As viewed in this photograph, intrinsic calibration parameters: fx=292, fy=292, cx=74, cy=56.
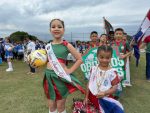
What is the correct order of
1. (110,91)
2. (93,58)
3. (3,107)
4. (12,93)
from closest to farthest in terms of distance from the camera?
(110,91) → (3,107) → (93,58) → (12,93)

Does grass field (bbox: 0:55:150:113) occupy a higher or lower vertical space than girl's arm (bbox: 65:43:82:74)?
lower

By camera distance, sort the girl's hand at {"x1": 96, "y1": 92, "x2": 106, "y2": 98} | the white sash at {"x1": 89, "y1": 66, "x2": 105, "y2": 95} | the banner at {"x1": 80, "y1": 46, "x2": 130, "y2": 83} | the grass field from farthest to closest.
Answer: the banner at {"x1": 80, "y1": 46, "x2": 130, "y2": 83} → the grass field → the white sash at {"x1": 89, "y1": 66, "x2": 105, "y2": 95} → the girl's hand at {"x1": 96, "y1": 92, "x2": 106, "y2": 98}

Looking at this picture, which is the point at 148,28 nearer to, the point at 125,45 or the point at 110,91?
the point at 125,45

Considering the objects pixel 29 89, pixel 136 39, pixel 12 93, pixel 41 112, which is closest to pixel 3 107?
pixel 41 112

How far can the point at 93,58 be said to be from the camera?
6816mm

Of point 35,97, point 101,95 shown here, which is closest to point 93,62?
point 35,97

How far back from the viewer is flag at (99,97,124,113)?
12.2ft

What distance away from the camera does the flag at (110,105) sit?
147 inches

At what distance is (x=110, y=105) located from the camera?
3.75 meters

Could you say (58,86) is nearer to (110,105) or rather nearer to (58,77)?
(58,77)

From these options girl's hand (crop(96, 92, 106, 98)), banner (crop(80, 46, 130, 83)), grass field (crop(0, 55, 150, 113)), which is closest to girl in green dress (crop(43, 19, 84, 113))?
girl's hand (crop(96, 92, 106, 98))

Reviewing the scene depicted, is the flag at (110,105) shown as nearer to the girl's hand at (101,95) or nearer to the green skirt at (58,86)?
the girl's hand at (101,95)

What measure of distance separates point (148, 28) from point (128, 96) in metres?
2.40

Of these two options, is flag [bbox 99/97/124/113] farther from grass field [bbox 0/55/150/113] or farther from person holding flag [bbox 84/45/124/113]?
grass field [bbox 0/55/150/113]
